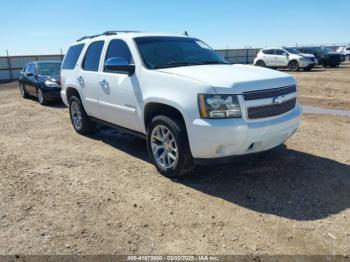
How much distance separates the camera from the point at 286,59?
26.0 m

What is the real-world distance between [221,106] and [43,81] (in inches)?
380

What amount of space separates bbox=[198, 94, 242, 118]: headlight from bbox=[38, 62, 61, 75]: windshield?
1000 cm

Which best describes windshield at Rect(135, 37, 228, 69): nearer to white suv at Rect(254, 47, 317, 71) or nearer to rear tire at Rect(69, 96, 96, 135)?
rear tire at Rect(69, 96, 96, 135)

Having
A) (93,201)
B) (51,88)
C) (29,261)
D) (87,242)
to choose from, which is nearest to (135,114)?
(93,201)

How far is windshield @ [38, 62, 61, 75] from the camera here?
12920 mm

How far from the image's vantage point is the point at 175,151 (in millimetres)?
4695

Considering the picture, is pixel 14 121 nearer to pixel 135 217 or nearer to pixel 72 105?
pixel 72 105

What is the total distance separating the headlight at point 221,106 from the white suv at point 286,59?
2332cm

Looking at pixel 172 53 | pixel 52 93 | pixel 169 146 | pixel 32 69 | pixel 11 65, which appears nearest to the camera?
pixel 169 146

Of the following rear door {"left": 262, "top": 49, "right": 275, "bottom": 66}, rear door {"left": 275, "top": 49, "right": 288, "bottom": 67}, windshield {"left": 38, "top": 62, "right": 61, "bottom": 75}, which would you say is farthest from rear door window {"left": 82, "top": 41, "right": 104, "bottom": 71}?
rear door {"left": 262, "top": 49, "right": 275, "bottom": 66}

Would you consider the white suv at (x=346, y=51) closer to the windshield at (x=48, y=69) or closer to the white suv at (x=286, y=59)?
the white suv at (x=286, y=59)

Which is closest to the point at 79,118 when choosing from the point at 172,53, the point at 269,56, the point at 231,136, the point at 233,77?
the point at 172,53

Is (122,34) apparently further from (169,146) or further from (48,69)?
(48,69)

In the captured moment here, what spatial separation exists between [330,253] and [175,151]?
220 centimetres
